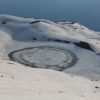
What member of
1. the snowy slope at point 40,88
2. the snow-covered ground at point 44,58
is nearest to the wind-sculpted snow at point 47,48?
the snow-covered ground at point 44,58

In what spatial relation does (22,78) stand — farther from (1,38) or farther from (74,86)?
(1,38)

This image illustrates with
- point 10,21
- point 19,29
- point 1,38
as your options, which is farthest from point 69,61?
point 10,21

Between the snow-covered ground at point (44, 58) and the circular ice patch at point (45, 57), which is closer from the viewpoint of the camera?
the snow-covered ground at point (44, 58)

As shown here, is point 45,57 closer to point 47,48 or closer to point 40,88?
point 47,48

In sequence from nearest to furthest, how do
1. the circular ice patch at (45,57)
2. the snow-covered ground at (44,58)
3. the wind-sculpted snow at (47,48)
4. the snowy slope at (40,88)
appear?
the snowy slope at (40,88) < the snow-covered ground at (44,58) < the wind-sculpted snow at (47,48) < the circular ice patch at (45,57)

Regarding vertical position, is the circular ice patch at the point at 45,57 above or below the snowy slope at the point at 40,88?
below

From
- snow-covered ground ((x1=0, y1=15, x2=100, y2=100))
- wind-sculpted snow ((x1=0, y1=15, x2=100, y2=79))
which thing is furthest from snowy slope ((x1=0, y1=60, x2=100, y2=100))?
wind-sculpted snow ((x1=0, y1=15, x2=100, y2=79))

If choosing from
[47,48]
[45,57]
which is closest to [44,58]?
[45,57]

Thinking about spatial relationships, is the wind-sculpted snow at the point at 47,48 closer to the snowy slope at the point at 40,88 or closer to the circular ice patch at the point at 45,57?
the circular ice patch at the point at 45,57

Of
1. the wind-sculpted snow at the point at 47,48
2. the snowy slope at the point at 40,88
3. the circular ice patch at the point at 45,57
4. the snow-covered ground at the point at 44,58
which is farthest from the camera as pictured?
the circular ice patch at the point at 45,57
